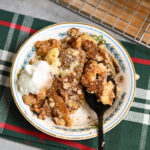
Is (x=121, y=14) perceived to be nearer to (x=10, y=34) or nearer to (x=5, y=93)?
(x=10, y=34)

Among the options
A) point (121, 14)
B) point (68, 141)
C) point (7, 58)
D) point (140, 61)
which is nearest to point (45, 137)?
point (68, 141)

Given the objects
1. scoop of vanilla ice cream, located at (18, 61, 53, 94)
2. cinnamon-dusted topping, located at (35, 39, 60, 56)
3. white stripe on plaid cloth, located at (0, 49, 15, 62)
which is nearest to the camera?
scoop of vanilla ice cream, located at (18, 61, 53, 94)

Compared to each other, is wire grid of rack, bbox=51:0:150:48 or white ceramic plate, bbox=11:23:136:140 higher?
wire grid of rack, bbox=51:0:150:48

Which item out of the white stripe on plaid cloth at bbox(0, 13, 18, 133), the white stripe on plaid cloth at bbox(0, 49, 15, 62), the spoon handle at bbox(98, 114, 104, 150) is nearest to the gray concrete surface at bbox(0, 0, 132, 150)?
the white stripe on plaid cloth at bbox(0, 13, 18, 133)

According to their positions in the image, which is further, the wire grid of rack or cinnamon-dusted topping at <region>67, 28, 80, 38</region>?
the wire grid of rack

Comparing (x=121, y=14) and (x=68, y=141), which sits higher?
(x=121, y=14)

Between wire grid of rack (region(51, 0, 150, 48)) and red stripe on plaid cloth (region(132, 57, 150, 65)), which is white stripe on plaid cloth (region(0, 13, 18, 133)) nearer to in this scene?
wire grid of rack (region(51, 0, 150, 48))
